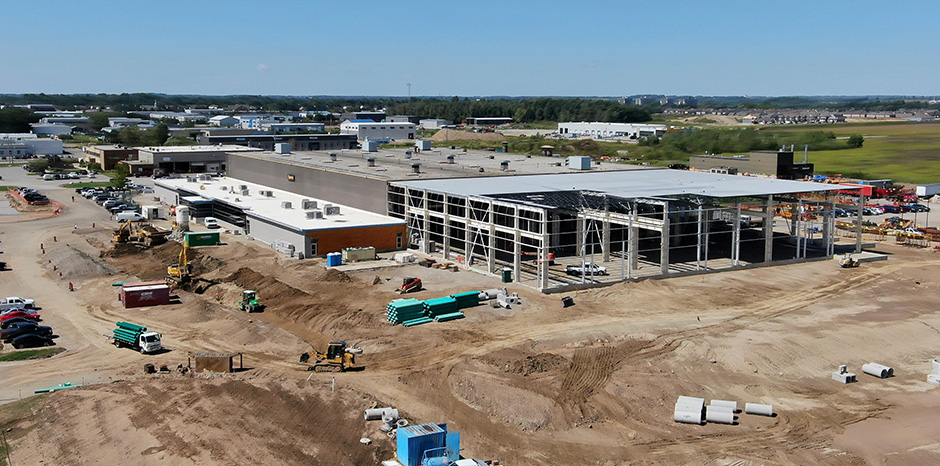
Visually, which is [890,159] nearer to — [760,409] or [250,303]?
[760,409]

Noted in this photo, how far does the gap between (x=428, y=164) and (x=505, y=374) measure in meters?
39.1

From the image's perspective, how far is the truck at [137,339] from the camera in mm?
30969

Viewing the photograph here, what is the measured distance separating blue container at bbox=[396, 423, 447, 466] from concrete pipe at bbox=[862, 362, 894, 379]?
16.4 m

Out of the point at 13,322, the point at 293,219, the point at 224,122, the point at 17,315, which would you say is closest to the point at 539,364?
the point at 13,322

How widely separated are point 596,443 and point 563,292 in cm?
1654

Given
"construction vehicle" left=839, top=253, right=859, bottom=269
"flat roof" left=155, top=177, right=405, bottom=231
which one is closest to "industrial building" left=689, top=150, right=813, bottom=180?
"construction vehicle" left=839, top=253, right=859, bottom=269

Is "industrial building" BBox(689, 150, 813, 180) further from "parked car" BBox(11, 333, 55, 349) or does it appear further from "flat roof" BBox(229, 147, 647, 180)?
"parked car" BBox(11, 333, 55, 349)

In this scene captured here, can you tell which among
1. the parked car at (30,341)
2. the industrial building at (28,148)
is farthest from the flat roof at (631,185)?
the industrial building at (28,148)

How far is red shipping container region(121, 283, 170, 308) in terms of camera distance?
38.0 metres

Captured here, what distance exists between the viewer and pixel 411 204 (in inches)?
1987

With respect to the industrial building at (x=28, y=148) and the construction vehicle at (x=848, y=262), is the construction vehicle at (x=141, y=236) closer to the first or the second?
the construction vehicle at (x=848, y=262)

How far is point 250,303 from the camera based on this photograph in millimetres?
37281

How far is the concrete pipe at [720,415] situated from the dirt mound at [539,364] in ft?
18.7

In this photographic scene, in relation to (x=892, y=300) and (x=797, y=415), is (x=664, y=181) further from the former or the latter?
(x=797, y=415)
